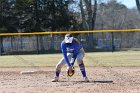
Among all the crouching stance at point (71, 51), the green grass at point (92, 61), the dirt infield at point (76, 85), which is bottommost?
the green grass at point (92, 61)

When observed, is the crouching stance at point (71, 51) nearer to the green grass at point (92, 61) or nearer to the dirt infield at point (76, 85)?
the dirt infield at point (76, 85)

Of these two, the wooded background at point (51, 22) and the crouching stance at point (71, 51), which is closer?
the crouching stance at point (71, 51)

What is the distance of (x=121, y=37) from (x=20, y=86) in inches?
1115

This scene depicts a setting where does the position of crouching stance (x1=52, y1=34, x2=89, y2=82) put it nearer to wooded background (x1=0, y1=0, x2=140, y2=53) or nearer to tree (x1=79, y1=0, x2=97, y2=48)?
wooded background (x1=0, y1=0, x2=140, y2=53)

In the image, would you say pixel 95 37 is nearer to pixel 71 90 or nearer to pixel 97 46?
pixel 97 46

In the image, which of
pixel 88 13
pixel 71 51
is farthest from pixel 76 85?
pixel 88 13

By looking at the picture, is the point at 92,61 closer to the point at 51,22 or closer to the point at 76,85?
the point at 76,85

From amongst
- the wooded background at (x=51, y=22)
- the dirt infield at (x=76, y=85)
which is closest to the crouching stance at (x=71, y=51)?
the dirt infield at (x=76, y=85)

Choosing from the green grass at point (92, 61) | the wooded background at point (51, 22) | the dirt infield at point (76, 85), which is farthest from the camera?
the wooded background at point (51, 22)

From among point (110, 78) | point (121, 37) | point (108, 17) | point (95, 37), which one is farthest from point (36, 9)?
point (108, 17)

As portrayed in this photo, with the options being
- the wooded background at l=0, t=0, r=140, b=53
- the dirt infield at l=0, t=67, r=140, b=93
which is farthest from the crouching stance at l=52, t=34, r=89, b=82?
the wooded background at l=0, t=0, r=140, b=53

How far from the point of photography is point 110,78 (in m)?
14.6

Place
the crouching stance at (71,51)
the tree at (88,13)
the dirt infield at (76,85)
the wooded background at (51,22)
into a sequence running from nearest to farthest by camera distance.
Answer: the dirt infield at (76,85), the crouching stance at (71,51), the wooded background at (51,22), the tree at (88,13)

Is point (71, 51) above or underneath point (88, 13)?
above
